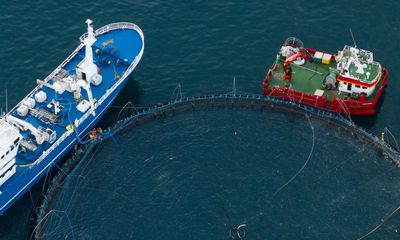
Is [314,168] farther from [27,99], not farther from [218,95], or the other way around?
[27,99]

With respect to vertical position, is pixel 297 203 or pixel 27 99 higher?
pixel 27 99

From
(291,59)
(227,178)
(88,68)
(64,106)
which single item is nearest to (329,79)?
(291,59)

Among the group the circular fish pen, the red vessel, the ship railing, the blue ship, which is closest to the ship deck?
the red vessel

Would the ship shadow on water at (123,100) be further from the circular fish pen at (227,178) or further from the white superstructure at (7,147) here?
the white superstructure at (7,147)

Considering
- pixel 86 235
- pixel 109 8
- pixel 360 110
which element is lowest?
pixel 86 235

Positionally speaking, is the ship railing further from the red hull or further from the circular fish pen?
the red hull

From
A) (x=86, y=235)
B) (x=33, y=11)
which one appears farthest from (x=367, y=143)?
(x=33, y=11)
